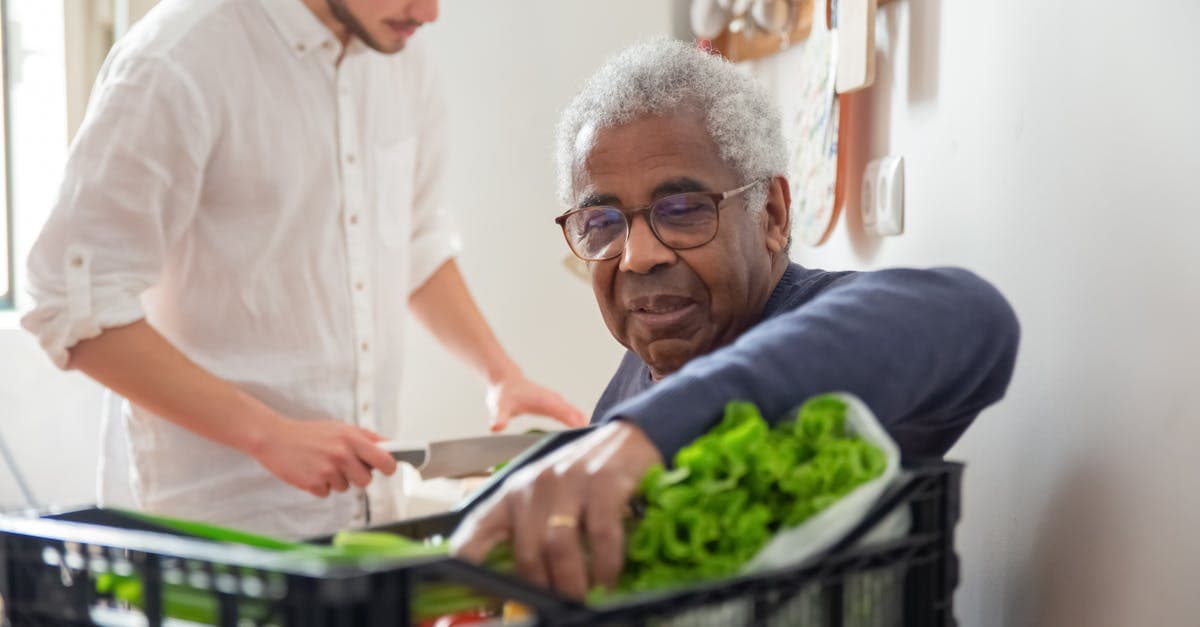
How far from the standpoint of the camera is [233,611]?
Result: 48 centimetres

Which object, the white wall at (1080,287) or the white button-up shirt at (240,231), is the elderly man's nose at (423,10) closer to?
the white button-up shirt at (240,231)

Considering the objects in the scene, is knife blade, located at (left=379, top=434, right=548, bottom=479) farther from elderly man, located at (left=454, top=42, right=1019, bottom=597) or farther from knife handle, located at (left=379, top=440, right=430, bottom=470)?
elderly man, located at (left=454, top=42, right=1019, bottom=597)

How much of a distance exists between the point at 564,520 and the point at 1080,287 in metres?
0.52

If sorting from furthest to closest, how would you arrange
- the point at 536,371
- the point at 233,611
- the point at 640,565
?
the point at 536,371, the point at 640,565, the point at 233,611

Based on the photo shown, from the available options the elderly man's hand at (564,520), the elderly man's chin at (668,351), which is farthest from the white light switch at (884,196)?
the elderly man's hand at (564,520)

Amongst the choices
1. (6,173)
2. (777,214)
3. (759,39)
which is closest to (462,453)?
(777,214)

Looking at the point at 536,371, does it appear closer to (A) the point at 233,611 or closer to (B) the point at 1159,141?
(B) the point at 1159,141

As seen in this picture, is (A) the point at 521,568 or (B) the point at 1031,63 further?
(B) the point at 1031,63

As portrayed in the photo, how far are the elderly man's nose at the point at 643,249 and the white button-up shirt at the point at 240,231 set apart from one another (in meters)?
0.68

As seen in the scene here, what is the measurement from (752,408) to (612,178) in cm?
40

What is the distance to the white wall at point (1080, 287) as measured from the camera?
783mm

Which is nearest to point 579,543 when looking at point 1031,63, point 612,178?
point 612,178

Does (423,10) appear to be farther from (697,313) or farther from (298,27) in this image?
(697,313)

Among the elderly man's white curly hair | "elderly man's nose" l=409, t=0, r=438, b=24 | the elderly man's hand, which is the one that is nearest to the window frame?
"elderly man's nose" l=409, t=0, r=438, b=24
